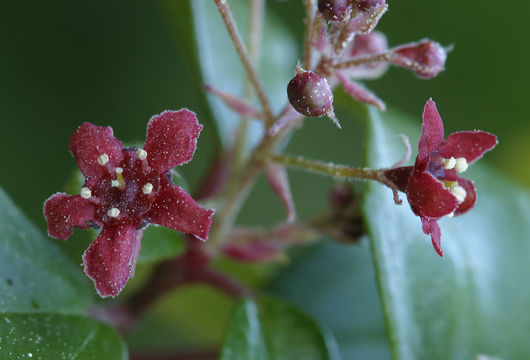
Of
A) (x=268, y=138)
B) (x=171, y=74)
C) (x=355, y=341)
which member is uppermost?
(x=268, y=138)

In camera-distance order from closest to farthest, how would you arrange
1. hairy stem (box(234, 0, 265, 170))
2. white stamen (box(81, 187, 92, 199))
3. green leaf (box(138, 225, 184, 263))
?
white stamen (box(81, 187, 92, 199))
green leaf (box(138, 225, 184, 263))
hairy stem (box(234, 0, 265, 170))

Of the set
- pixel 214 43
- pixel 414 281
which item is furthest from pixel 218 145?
pixel 414 281

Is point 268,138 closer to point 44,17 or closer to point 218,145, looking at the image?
point 218,145

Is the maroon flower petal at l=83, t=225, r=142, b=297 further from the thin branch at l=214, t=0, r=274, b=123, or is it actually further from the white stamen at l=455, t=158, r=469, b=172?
the white stamen at l=455, t=158, r=469, b=172

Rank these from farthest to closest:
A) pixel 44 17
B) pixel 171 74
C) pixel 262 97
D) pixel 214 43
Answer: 1. pixel 171 74
2. pixel 44 17
3. pixel 214 43
4. pixel 262 97

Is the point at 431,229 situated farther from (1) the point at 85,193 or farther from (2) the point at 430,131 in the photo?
(1) the point at 85,193

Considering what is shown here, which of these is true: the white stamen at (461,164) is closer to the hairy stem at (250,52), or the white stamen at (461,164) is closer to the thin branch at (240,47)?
the thin branch at (240,47)

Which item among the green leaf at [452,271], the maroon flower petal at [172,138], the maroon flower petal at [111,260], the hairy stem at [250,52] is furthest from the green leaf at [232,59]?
the maroon flower petal at [111,260]

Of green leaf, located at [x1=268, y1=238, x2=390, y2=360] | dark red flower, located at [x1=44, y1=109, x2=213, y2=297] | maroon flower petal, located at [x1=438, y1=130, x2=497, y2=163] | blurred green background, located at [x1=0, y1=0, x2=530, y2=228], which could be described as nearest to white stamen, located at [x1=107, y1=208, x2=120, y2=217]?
dark red flower, located at [x1=44, y1=109, x2=213, y2=297]
